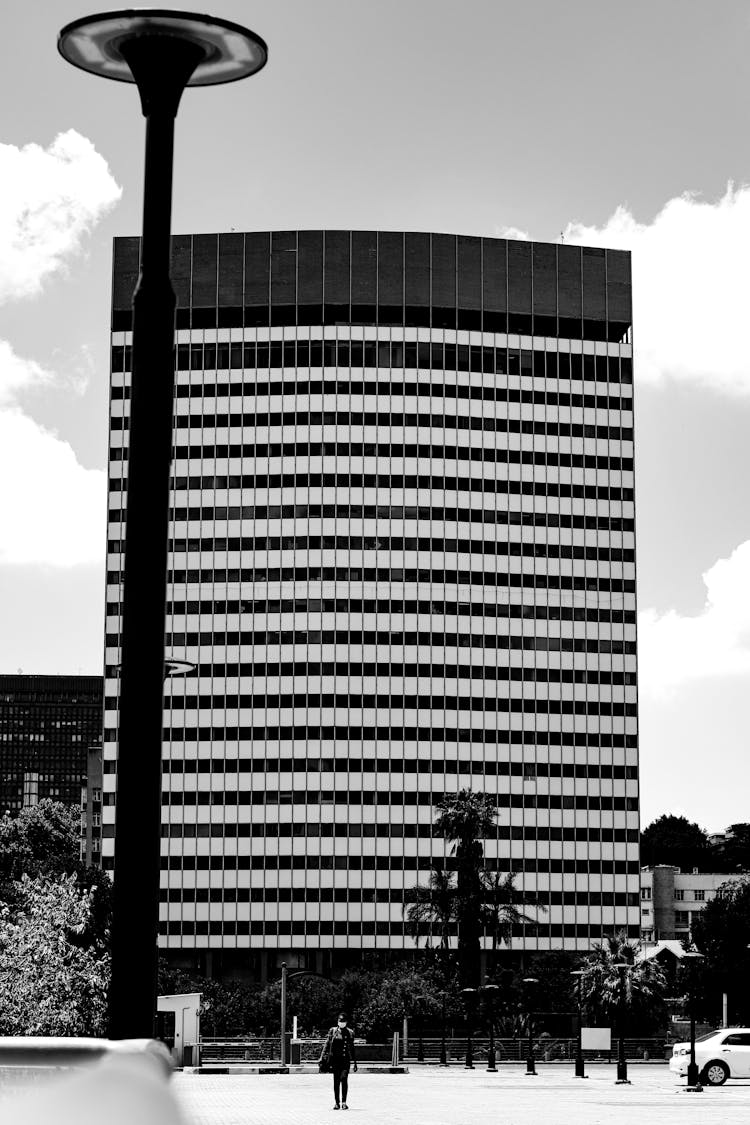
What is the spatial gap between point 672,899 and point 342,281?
81439 millimetres

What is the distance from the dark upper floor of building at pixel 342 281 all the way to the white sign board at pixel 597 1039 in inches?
2913

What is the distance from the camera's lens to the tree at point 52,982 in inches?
1913

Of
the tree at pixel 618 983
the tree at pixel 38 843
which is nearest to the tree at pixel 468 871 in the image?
the tree at pixel 618 983

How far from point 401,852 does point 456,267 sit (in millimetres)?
50544

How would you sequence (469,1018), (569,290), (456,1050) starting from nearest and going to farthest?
1. (469,1018)
2. (456,1050)
3. (569,290)

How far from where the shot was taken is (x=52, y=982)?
163 ft

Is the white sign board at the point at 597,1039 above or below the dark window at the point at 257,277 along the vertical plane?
below

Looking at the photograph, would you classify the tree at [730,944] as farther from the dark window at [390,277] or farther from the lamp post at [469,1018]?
the dark window at [390,277]

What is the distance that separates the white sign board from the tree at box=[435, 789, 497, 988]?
1196 centimetres

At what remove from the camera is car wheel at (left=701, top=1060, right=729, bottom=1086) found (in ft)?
177

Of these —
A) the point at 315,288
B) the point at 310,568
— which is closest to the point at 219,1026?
the point at 310,568

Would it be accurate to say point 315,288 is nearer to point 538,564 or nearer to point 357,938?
point 538,564

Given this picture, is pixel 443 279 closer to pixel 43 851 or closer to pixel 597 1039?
pixel 43 851

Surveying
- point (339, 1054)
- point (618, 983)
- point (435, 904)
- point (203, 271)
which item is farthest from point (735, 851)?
point (339, 1054)
